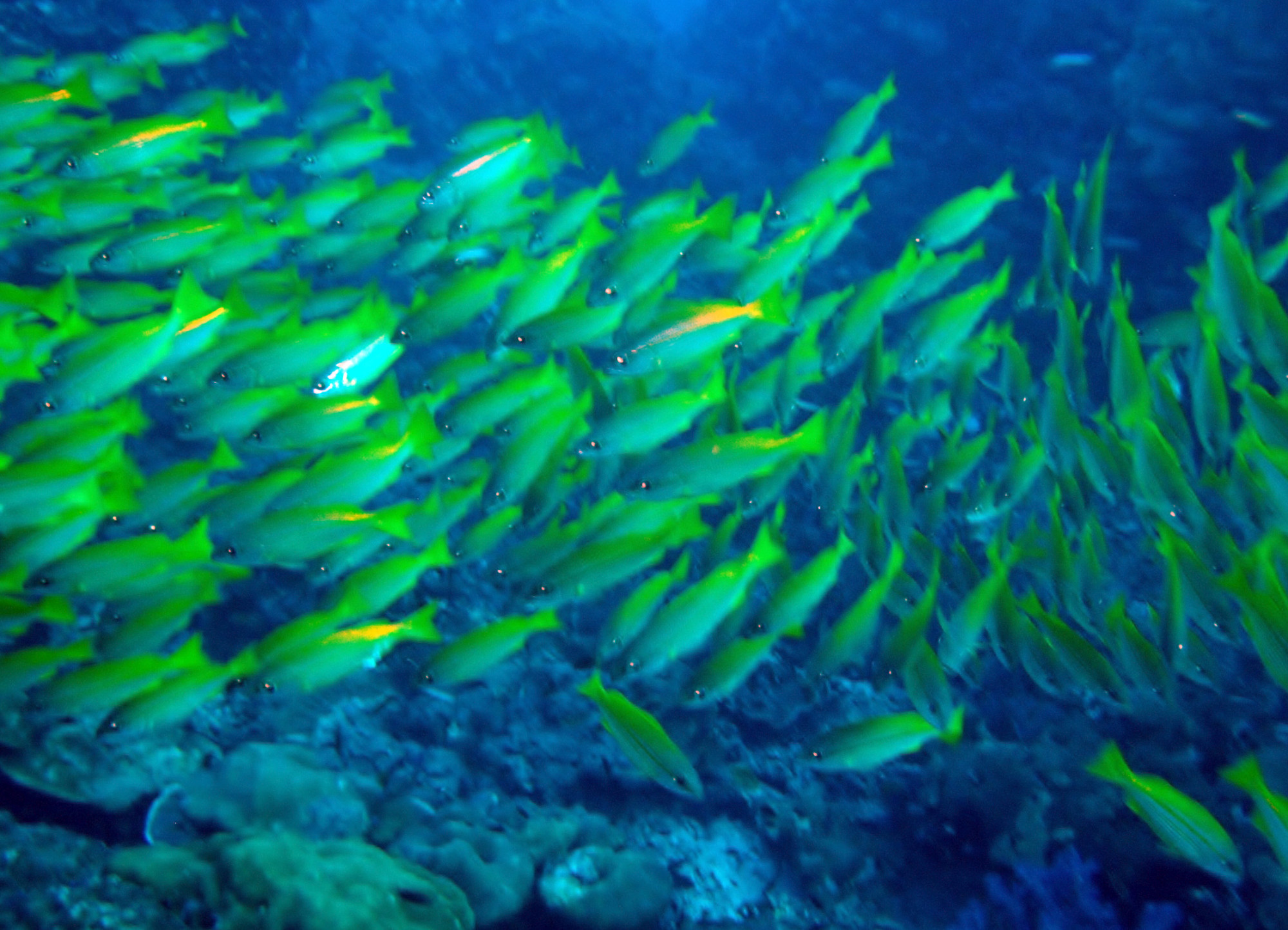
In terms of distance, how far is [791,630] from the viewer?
3.90m

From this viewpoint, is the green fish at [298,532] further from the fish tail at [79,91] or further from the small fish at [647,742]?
the fish tail at [79,91]

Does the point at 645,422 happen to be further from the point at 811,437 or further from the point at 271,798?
the point at 271,798

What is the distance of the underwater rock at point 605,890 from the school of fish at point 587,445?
0.87 meters

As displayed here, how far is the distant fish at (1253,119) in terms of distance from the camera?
394 inches

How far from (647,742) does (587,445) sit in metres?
1.46

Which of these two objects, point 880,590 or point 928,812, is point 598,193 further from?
point 928,812

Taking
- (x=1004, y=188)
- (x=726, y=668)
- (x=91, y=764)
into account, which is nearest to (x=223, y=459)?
(x=91, y=764)

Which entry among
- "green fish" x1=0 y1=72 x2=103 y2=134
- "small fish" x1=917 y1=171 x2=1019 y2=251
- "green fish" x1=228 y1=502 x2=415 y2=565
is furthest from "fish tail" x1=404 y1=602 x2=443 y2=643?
"green fish" x1=0 y1=72 x2=103 y2=134

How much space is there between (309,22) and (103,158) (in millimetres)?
12335

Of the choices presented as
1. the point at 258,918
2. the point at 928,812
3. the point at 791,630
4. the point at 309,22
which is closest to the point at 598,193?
the point at 791,630

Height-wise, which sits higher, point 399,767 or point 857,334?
point 857,334

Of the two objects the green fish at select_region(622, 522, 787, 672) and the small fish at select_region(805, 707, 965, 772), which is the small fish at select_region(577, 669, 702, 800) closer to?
the green fish at select_region(622, 522, 787, 672)

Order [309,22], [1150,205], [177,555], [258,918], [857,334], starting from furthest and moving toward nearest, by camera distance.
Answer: [309,22] → [1150,205] → [857,334] → [177,555] → [258,918]

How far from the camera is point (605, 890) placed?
4.26 metres
